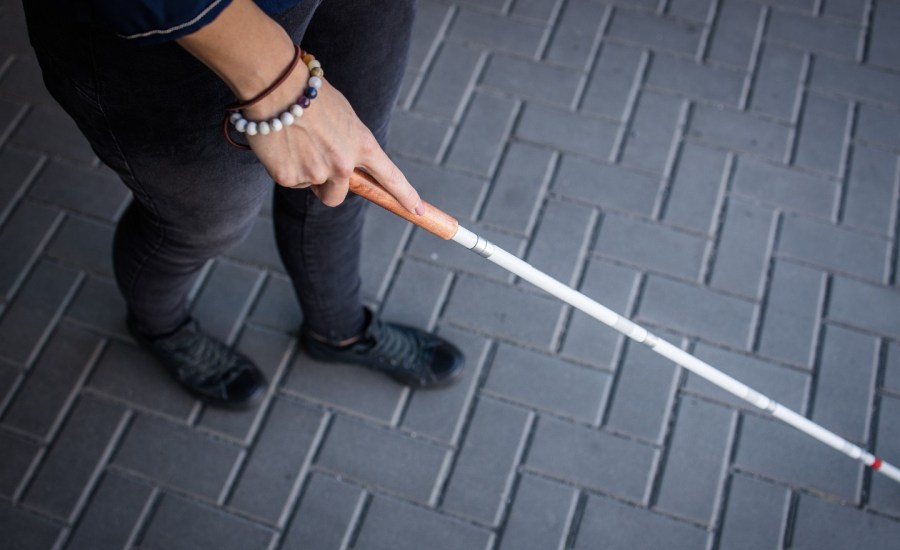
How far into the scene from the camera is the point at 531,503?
7.30 feet

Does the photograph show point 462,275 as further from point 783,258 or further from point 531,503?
point 783,258

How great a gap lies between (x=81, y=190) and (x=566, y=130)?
5.27 feet

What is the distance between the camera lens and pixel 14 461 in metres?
2.27

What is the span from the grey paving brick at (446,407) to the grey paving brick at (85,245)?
1.05 m

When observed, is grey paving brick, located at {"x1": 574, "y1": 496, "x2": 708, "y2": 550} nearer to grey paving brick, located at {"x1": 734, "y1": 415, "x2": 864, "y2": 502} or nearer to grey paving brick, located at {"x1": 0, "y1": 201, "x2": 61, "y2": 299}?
grey paving brick, located at {"x1": 734, "y1": 415, "x2": 864, "y2": 502}

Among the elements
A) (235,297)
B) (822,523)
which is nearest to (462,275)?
(235,297)

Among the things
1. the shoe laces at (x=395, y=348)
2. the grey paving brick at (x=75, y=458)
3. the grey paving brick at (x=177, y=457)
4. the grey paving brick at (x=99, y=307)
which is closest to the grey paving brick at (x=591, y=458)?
the shoe laces at (x=395, y=348)

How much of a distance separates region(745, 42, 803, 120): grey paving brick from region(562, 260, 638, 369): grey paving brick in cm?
85

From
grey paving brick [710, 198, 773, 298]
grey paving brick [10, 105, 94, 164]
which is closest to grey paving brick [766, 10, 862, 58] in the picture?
grey paving brick [710, 198, 773, 298]

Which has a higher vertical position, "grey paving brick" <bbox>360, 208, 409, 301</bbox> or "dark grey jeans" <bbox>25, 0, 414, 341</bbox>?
"dark grey jeans" <bbox>25, 0, 414, 341</bbox>

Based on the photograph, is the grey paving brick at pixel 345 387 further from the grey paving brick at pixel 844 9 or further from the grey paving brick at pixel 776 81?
the grey paving brick at pixel 844 9

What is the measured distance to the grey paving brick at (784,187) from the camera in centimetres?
271

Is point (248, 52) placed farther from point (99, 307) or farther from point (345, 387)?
point (99, 307)

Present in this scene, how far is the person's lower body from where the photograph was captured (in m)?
1.24
